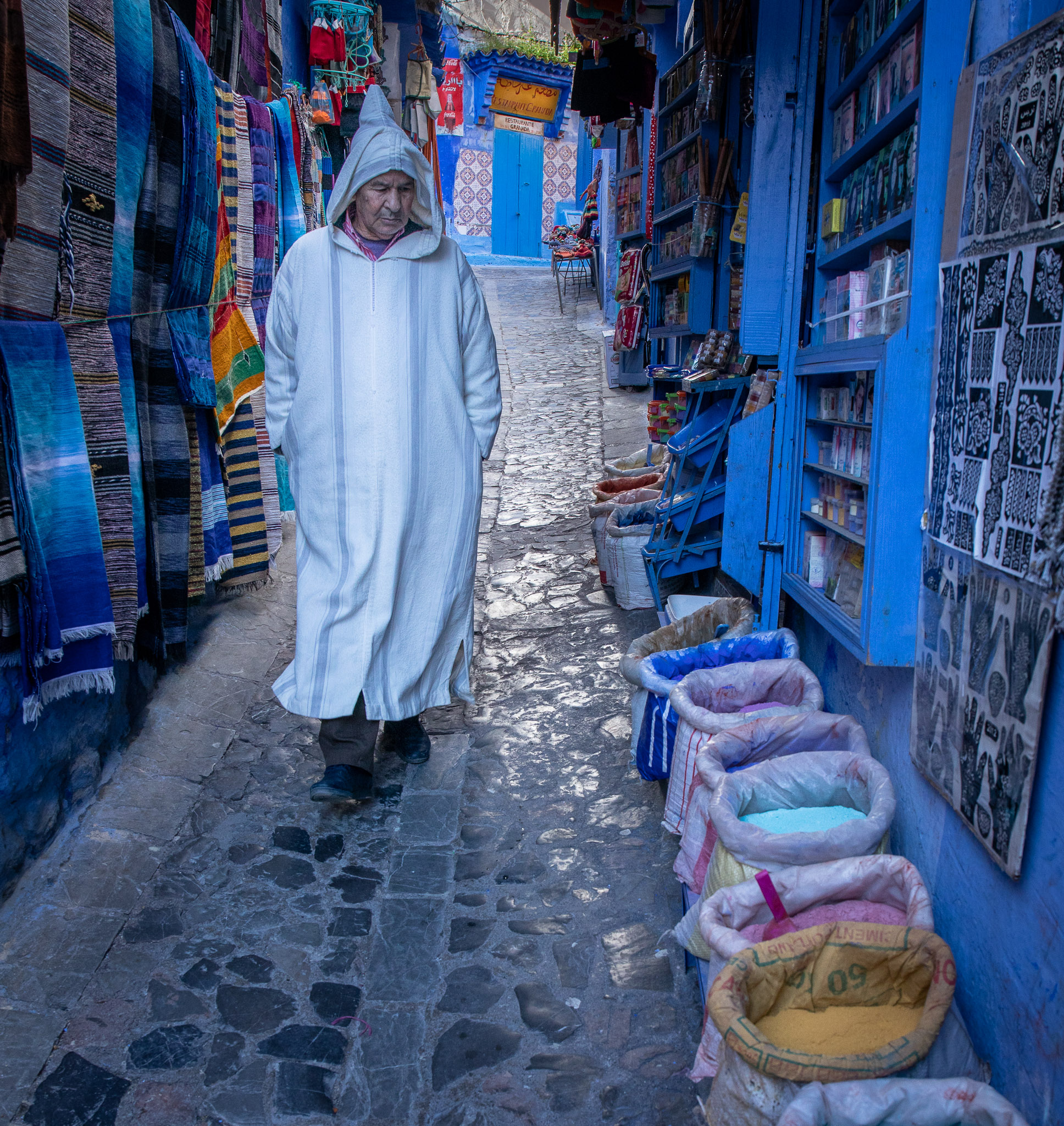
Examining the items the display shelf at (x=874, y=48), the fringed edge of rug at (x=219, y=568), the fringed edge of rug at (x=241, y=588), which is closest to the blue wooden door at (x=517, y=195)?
the fringed edge of rug at (x=241, y=588)

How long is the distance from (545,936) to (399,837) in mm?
677

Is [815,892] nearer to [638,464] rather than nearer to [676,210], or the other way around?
[638,464]

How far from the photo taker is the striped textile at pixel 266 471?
4.18 metres

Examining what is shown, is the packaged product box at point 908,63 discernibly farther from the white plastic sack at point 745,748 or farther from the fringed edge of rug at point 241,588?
the fringed edge of rug at point 241,588

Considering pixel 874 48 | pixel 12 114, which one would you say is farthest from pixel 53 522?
pixel 874 48

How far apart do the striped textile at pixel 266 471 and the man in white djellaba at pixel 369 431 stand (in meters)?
0.98

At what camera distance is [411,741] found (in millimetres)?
3557

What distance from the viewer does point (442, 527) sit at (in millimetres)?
3230

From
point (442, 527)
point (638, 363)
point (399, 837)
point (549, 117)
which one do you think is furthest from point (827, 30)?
point (549, 117)

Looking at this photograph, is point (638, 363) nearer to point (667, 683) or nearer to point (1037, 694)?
point (667, 683)

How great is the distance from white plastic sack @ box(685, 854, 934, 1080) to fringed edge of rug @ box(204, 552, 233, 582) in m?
2.46

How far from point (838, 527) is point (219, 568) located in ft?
7.54

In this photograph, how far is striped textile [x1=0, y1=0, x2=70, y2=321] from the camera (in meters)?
2.21

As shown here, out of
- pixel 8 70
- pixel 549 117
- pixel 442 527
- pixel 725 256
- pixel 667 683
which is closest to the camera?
pixel 8 70
